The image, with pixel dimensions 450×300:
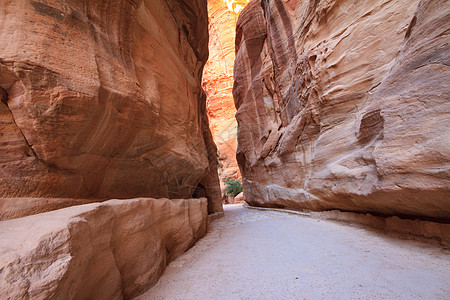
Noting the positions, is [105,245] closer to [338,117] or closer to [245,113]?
[338,117]

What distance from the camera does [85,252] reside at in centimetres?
157

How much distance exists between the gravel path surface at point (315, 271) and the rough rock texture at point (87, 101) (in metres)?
2.22

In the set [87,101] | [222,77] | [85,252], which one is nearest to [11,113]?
[87,101]

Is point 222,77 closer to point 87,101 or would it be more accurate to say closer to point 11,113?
point 87,101

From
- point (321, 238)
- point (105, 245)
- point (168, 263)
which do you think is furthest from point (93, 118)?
point (321, 238)

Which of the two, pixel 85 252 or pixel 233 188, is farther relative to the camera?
pixel 233 188

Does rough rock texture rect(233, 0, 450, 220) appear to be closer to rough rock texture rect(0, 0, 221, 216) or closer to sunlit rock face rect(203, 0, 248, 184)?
rough rock texture rect(0, 0, 221, 216)

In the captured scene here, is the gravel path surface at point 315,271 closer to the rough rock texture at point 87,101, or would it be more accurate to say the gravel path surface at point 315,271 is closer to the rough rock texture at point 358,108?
the rough rock texture at point 358,108

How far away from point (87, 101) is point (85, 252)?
221 centimetres

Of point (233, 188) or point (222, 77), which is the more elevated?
point (222, 77)

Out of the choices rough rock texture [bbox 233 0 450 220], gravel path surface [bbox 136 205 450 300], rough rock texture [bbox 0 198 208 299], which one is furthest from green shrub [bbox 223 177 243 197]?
rough rock texture [bbox 0 198 208 299]

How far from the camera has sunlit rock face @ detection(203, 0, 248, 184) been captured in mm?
30967

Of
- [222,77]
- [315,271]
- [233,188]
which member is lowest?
[233,188]

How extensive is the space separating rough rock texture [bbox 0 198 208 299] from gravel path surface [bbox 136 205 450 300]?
0.46 m
